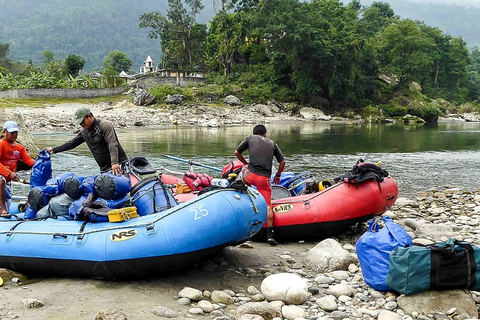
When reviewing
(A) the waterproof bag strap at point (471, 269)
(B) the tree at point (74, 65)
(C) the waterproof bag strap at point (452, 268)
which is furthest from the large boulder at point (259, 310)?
(B) the tree at point (74, 65)

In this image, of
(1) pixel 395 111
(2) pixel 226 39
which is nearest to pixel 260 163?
(1) pixel 395 111

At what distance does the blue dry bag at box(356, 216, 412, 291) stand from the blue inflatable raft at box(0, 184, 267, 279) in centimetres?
141

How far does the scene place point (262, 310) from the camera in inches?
163

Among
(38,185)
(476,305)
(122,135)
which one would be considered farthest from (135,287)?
(122,135)

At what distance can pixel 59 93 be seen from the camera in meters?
46.6

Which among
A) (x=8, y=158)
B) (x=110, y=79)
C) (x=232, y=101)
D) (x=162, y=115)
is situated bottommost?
(x=8, y=158)

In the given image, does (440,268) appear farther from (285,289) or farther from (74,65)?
(74,65)

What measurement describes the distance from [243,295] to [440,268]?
80.0 inches

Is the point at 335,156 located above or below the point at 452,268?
below

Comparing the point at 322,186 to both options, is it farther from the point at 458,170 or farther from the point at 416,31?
the point at 416,31

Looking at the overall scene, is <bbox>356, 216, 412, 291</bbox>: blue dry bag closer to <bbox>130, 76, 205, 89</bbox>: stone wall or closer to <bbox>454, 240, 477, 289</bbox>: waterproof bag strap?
<bbox>454, 240, 477, 289</bbox>: waterproof bag strap

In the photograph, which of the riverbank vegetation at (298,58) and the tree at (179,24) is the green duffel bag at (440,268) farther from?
the tree at (179,24)

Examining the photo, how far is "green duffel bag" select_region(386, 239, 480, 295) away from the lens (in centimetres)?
414

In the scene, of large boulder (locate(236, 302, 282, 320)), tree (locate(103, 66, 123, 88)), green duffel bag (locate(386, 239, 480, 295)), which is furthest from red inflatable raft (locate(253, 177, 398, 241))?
tree (locate(103, 66, 123, 88))
